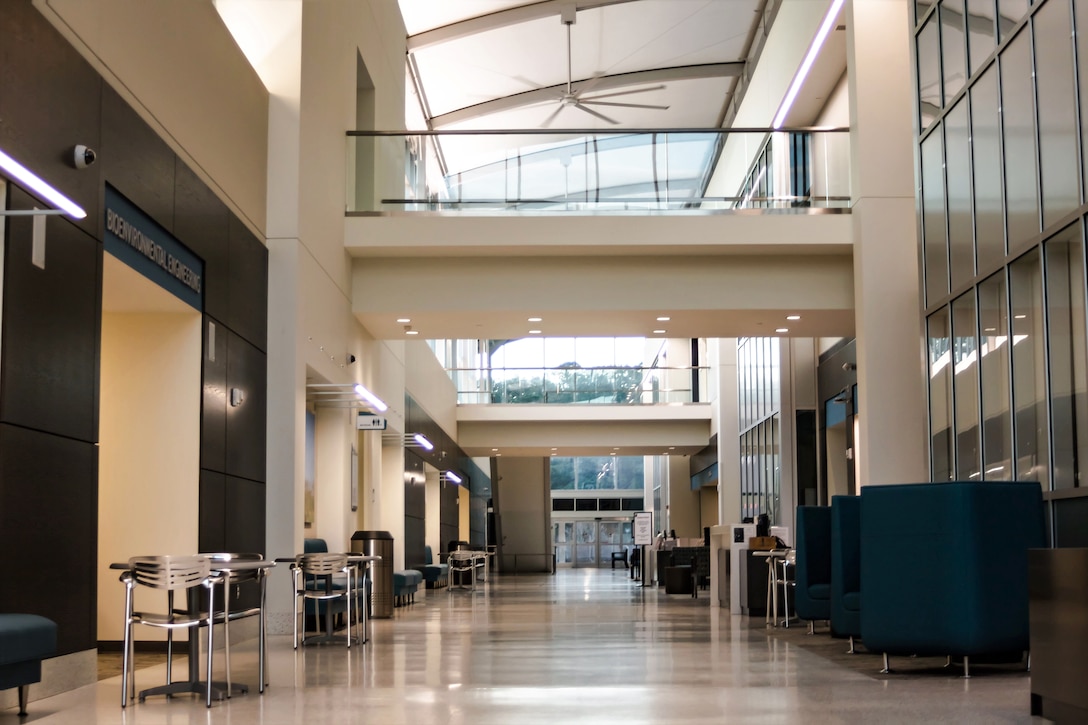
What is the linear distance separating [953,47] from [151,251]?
6760 mm

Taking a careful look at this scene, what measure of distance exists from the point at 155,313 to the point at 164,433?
2.92 ft

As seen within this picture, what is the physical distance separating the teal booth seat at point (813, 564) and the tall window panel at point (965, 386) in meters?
1.26

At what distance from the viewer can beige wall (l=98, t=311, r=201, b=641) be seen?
817 centimetres

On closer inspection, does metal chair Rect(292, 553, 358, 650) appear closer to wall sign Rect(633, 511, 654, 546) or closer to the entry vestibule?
the entry vestibule

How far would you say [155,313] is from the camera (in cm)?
828

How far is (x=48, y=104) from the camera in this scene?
5613 millimetres

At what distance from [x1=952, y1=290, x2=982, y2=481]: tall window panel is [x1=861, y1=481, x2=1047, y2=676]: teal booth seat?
2.42m

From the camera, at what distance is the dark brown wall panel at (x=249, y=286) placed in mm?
9127

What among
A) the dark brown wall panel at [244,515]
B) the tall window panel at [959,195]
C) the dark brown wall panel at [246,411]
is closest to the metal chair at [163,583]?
the dark brown wall panel at [244,515]

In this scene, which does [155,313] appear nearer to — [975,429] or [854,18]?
[975,429]

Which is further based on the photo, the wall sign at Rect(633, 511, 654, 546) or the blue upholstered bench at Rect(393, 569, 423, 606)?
the wall sign at Rect(633, 511, 654, 546)

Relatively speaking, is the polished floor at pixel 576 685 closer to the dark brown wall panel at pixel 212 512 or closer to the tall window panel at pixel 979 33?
the dark brown wall panel at pixel 212 512

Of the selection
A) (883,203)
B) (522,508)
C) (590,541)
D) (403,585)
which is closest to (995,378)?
(883,203)

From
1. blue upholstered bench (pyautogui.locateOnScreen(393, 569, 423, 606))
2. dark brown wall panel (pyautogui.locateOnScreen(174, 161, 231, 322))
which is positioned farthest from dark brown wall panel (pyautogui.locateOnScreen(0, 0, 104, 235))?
blue upholstered bench (pyautogui.locateOnScreen(393, 569, 423, 606))
